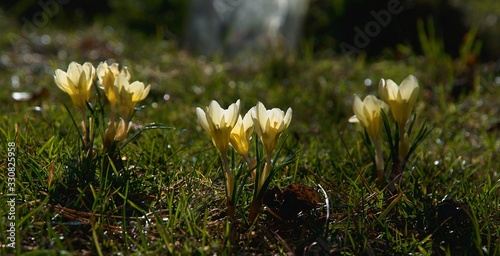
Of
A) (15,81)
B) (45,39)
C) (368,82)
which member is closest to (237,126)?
(368,82)

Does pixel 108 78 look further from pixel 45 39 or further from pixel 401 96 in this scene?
pixel 45 39

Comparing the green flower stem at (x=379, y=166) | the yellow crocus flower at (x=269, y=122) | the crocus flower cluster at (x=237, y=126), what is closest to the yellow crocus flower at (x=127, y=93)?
the crocus flower cluster at (x=237, y=126)

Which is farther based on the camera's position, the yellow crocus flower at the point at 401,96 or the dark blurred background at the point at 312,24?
the dark blurred background at the point at 312,24

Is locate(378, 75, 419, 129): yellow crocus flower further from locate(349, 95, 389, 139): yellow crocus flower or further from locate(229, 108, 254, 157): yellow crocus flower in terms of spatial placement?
locate(229, 108, 254, 157): yellow crocus flower

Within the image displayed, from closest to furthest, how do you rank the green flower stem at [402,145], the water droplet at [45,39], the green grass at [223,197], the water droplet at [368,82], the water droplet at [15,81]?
the green grass at [223,197], the green flower stem at [402,145], the water droplet at [15,81], the water droplet at [368,82], the water droplet at [45,39]

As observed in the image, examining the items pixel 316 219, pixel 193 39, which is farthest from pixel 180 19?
pixel 316 219

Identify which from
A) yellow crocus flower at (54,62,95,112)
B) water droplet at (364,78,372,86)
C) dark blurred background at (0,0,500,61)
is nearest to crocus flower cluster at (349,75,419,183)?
yellow crocus flower at (54,62,95,112)

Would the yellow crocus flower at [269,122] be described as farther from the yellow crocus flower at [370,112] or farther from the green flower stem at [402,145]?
the green flower stem at [402,145]
